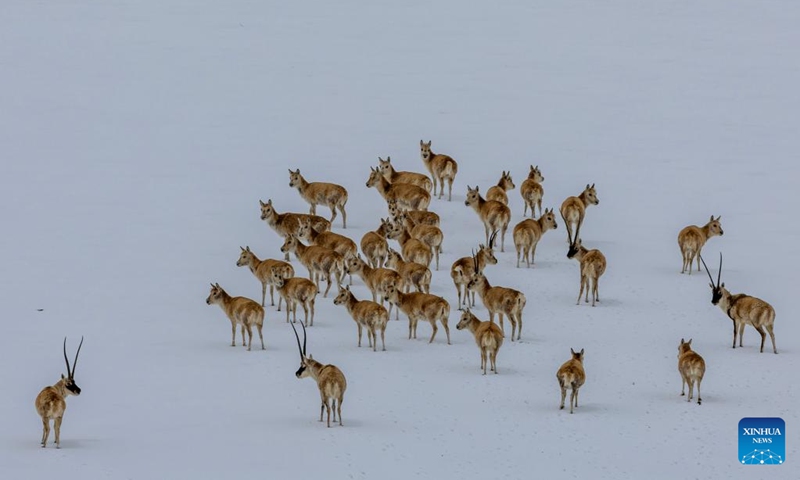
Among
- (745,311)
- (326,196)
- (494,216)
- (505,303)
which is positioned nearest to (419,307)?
(505,303)

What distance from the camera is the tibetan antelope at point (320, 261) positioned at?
26156 mm

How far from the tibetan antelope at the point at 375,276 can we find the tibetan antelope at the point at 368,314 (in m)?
0.70

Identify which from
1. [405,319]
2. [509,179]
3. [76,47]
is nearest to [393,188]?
[509,179]

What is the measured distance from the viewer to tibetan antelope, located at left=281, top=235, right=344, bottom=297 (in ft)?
85.8

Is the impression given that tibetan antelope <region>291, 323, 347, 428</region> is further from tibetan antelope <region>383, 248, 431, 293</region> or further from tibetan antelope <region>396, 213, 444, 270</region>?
tibetan antelope <region>396, 213, 444, 270</region>

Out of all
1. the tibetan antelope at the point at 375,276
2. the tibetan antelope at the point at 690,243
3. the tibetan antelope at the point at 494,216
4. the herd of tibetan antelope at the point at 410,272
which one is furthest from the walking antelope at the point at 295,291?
the tibetan antelope at the point at 690,243

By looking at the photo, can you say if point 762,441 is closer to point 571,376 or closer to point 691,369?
point 691,369

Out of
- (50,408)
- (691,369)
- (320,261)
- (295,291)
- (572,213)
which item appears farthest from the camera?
(572,213)

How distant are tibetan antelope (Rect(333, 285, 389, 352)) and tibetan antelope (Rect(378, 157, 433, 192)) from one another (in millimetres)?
6976

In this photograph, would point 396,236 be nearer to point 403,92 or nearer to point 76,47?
point 403,92

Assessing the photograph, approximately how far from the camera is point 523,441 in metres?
20.6

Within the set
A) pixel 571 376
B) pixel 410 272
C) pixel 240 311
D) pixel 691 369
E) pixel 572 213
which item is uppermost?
pixel 572 213

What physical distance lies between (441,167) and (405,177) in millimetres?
830

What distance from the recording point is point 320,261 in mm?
26203
